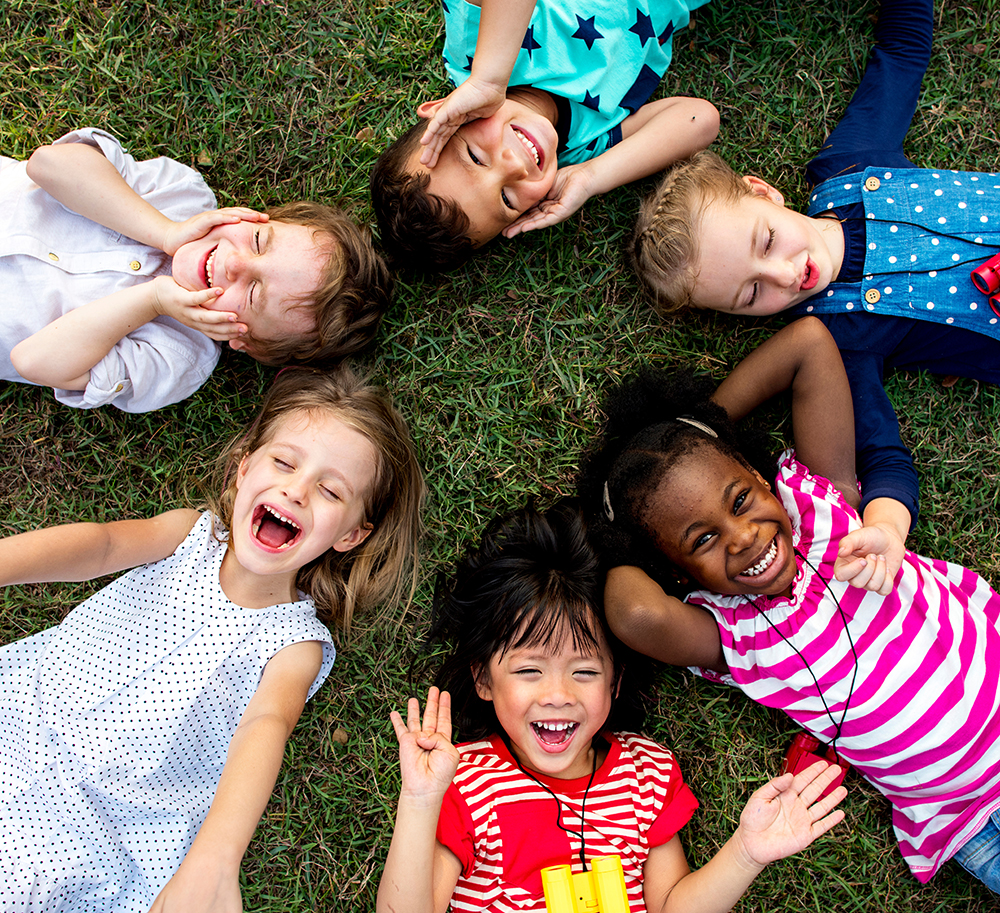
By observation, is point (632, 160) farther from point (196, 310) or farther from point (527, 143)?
point (196, 310)

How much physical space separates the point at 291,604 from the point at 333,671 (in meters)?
0.37

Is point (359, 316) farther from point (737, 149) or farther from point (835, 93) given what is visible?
point (835, 93)

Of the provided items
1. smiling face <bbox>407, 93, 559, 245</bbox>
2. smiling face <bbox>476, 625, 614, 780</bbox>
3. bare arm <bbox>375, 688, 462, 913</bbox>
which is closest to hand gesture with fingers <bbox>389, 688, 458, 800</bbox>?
bare arm <bbox>375, 688, 462, 913</bbox>

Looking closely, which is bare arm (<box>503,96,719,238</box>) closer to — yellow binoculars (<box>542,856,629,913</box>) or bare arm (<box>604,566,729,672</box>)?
bare arm (<box>604,566,729,672</box>)

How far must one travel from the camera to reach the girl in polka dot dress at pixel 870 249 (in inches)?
105

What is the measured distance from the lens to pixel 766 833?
7.37 ft

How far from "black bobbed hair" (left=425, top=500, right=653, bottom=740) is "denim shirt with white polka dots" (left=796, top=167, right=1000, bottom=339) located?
1379 millimetres

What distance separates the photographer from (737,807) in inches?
110

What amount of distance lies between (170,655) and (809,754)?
2.28 metres

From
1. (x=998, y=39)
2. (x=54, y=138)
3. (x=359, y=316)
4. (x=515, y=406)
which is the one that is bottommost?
(x=515, y=406)

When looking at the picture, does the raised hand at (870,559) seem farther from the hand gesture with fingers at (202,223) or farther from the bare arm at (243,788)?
the hand gesture with fingers at (202,223)

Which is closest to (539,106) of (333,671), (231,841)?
(333,671)

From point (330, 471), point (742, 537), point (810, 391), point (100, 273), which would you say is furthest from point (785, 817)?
point (100, 273)

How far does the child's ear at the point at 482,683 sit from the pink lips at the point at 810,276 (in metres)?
1.74
